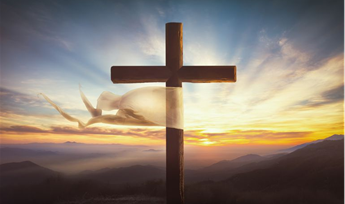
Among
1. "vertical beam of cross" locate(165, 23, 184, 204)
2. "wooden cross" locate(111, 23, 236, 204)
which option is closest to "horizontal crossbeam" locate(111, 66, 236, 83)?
Result: "wooden cross" locate(111, 23, 236, 204)

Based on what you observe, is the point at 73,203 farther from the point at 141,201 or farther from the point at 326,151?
the point at 326,151

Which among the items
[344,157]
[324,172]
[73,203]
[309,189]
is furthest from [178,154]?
[344,157]

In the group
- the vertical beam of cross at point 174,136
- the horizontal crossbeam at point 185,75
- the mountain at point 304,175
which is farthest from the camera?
the mountain at point 304,175

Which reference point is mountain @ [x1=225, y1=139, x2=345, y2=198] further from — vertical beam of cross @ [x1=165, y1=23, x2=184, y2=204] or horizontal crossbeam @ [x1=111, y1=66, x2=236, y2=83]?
horizontal crossbeam @ [x1=111, y1=66, x2=236, y2=83]

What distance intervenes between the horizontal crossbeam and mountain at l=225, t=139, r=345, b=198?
261 inches

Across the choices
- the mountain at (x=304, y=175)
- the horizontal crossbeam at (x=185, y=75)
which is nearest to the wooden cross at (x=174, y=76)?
the horizontal crossbeam at (x=185, y=75)

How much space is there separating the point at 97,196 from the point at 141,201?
2.04 m

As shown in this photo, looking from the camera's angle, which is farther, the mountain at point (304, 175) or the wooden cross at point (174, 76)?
the mountain at point (304, 175)

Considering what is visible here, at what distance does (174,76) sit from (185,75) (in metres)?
0.20

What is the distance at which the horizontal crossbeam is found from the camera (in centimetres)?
394

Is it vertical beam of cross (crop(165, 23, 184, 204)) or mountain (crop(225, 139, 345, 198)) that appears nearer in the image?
vertical beam of cross (crop(165, 23, 184, 204))

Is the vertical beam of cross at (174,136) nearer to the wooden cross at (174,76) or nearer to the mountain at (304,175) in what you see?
the wooden cross at (174,76)

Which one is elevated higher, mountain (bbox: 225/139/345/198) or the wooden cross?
the wooden cross

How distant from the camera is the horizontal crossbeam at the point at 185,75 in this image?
3.94 meters
